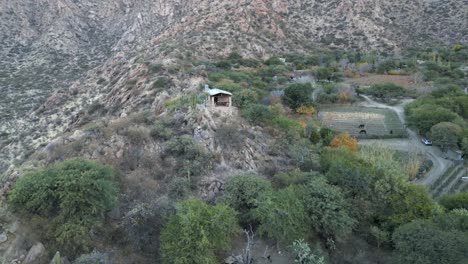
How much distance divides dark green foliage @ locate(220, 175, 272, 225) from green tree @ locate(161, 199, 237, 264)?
1093 mm

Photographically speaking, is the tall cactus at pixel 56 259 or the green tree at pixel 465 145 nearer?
the tall cactus at pixel 56 259

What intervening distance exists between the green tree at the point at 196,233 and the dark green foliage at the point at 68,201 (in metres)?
2.59

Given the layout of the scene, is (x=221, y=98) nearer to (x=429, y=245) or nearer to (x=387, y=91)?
(x=429, y=245)

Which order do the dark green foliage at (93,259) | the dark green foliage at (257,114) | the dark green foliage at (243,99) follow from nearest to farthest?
the dark green foliage at (93,259)
the dark green foliage at (257,114)
the dark green foliage at (243,99)

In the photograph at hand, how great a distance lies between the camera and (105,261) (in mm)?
11414

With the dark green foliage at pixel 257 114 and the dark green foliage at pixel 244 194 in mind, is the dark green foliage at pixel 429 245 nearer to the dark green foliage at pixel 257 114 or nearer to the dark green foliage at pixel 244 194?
the dark green foliage at pixel 244 194

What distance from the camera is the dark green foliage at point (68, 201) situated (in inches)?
481

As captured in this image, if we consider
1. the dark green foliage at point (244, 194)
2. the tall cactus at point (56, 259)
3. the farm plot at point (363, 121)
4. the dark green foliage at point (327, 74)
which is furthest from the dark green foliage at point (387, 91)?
the tall cactus at point (56, 259)

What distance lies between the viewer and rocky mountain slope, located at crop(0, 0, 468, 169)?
4309cm

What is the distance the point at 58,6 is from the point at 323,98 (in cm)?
5150

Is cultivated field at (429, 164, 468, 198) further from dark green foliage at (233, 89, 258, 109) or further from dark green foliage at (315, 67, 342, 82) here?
dark green foliage at (315, 67, 342, 82)

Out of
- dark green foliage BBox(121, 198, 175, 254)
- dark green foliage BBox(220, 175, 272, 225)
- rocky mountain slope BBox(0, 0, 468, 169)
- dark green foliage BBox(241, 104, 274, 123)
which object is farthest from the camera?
rocky mountain slope BBox(0, 0, 468, 169)

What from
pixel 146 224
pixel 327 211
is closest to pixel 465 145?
pixel 327 211

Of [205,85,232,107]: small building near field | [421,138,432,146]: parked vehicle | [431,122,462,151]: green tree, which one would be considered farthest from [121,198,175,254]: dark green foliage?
[421,138,432,146]: parked vehicle
